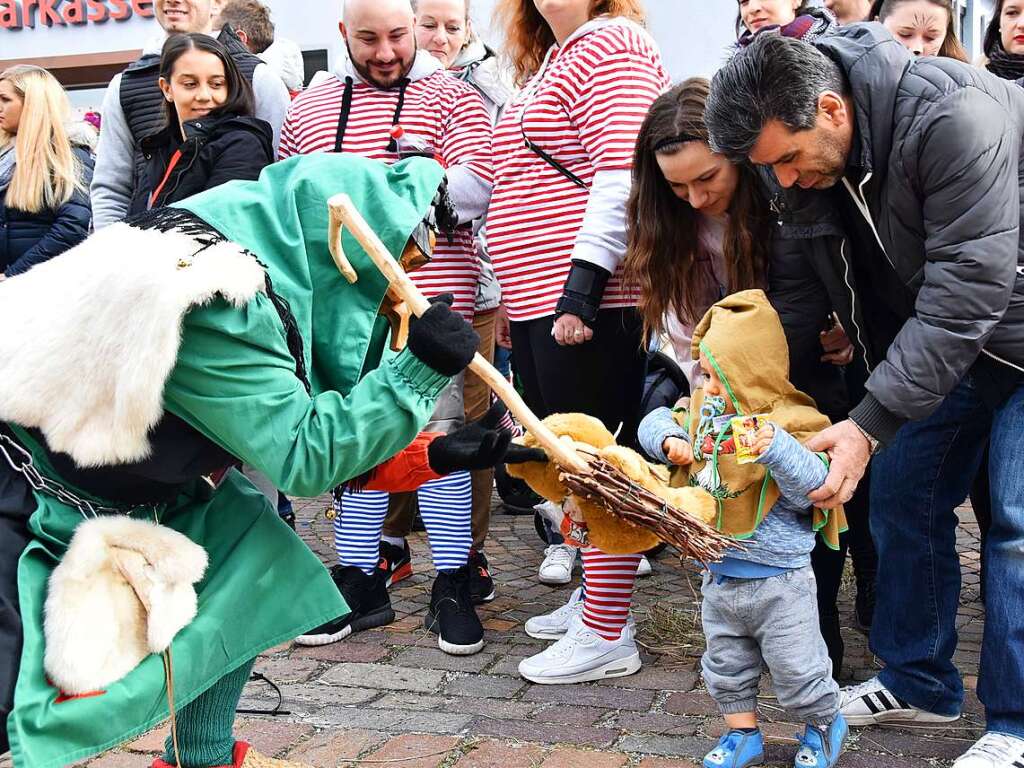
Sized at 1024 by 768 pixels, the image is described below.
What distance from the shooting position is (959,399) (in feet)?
10.5

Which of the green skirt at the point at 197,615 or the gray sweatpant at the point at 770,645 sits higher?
the green skirt at the point at 197,615

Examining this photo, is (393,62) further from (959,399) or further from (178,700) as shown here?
(178,700)

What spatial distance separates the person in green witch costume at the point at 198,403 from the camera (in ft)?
7.18

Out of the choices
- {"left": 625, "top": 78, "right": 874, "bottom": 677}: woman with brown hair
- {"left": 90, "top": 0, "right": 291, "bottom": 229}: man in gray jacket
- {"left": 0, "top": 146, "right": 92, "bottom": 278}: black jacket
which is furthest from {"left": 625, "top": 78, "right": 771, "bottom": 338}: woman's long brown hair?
{"left": 0, "top": 146, "right": 92, "bottom": 278}: black jacket

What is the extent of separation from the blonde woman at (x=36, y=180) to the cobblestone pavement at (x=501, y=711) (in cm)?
305

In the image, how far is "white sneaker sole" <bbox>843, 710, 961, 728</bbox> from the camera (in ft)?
11.0

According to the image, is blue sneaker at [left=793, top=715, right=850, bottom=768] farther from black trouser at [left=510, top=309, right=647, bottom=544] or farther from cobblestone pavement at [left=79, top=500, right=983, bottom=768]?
black trouser at [left=510, top=309, right=647, bottom=544]

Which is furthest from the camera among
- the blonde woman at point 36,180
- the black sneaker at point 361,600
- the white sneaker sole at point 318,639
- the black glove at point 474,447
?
the blonde woman at point 36,180

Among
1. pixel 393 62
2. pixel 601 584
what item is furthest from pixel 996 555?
pixel 393 62

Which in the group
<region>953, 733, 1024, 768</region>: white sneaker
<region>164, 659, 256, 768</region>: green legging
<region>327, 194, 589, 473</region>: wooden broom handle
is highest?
<region>327, 194, 589, 473</region>: wooden broom handle

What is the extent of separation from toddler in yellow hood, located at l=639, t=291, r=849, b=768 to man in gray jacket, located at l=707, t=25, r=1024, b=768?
165 millimetres

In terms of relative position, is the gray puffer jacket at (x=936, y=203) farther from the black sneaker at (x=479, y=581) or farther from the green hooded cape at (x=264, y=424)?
the black sneaker at (x=479, y=581)

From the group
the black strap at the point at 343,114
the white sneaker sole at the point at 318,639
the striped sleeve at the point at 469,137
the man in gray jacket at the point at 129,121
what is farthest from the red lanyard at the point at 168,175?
the white sneaker sole at the point at 318,639

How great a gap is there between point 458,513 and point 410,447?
168cm
